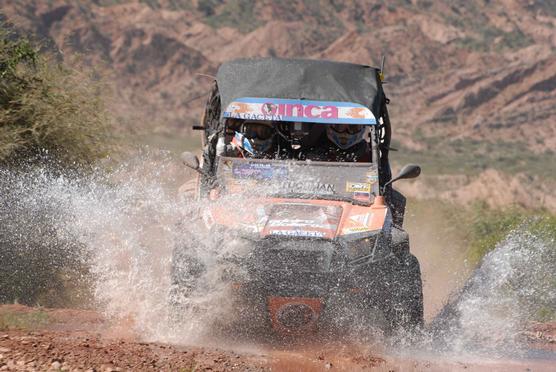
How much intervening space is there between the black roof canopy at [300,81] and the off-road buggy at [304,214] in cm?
1

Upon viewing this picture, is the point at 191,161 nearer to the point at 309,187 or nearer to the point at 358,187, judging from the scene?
the point at 309,187

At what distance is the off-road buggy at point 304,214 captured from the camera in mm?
8148

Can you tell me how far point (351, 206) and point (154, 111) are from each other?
45.3m

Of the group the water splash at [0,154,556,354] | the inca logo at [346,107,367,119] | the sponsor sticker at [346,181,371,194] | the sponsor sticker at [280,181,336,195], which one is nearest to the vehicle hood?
the water splash at [0,154,556,354]

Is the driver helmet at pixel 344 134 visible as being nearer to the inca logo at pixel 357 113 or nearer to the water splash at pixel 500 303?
the inca logo at pixel 357 113

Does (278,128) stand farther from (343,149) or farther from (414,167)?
(414,167)

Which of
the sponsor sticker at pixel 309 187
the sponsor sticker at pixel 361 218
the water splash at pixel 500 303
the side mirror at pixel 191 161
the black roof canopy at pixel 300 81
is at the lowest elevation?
the water splash at pixel 500 303

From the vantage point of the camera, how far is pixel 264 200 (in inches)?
357

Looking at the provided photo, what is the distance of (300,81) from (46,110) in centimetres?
420

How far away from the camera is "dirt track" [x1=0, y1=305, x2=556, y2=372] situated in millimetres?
6996

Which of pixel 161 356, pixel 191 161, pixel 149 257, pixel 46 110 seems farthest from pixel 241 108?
pixel 46 110

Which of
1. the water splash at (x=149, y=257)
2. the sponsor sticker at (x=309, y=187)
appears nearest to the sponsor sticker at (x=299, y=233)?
the water splash at (x=149, y=257)

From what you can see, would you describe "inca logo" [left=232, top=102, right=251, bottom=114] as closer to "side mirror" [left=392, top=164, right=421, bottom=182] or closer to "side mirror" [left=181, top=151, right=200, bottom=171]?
"side mirror" [left=181, top=151, right=200, bottom=171]

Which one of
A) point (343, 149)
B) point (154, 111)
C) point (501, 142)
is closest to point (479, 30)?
point (501, 142)
